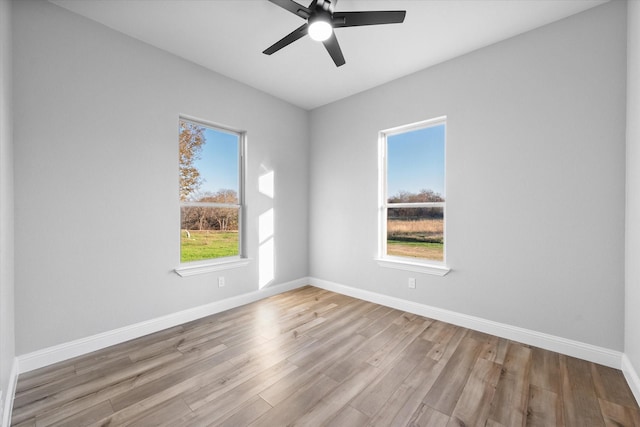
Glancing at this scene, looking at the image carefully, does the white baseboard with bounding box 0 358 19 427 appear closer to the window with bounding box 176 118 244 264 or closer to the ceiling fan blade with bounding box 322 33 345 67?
the window with bounding box 176 118 244 264

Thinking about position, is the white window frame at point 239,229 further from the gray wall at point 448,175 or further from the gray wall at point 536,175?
the gray wall at point 536,175

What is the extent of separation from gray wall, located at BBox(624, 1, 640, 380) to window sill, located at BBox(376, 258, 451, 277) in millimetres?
1310

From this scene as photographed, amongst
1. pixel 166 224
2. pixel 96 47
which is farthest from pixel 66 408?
pixel 96 47

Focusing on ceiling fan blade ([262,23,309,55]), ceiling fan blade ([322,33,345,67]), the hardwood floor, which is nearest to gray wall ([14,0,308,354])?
the hardwood floor

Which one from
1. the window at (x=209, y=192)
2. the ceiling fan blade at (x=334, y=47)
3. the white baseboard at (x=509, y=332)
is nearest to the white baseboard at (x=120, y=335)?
the window at (x=209, y=192)

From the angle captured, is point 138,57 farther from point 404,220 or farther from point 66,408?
point 404,220

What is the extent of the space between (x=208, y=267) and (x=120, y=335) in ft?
3.23

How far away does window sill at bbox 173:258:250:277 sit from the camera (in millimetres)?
2924

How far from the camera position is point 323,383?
1.92m

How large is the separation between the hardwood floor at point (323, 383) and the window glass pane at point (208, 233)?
878 millimetres

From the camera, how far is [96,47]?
7.83ft

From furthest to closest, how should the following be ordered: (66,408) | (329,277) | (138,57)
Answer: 1. (329,277)
2. (138,57)
3. (66,408)

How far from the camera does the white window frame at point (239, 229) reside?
9.87 ft

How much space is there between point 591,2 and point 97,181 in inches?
172
